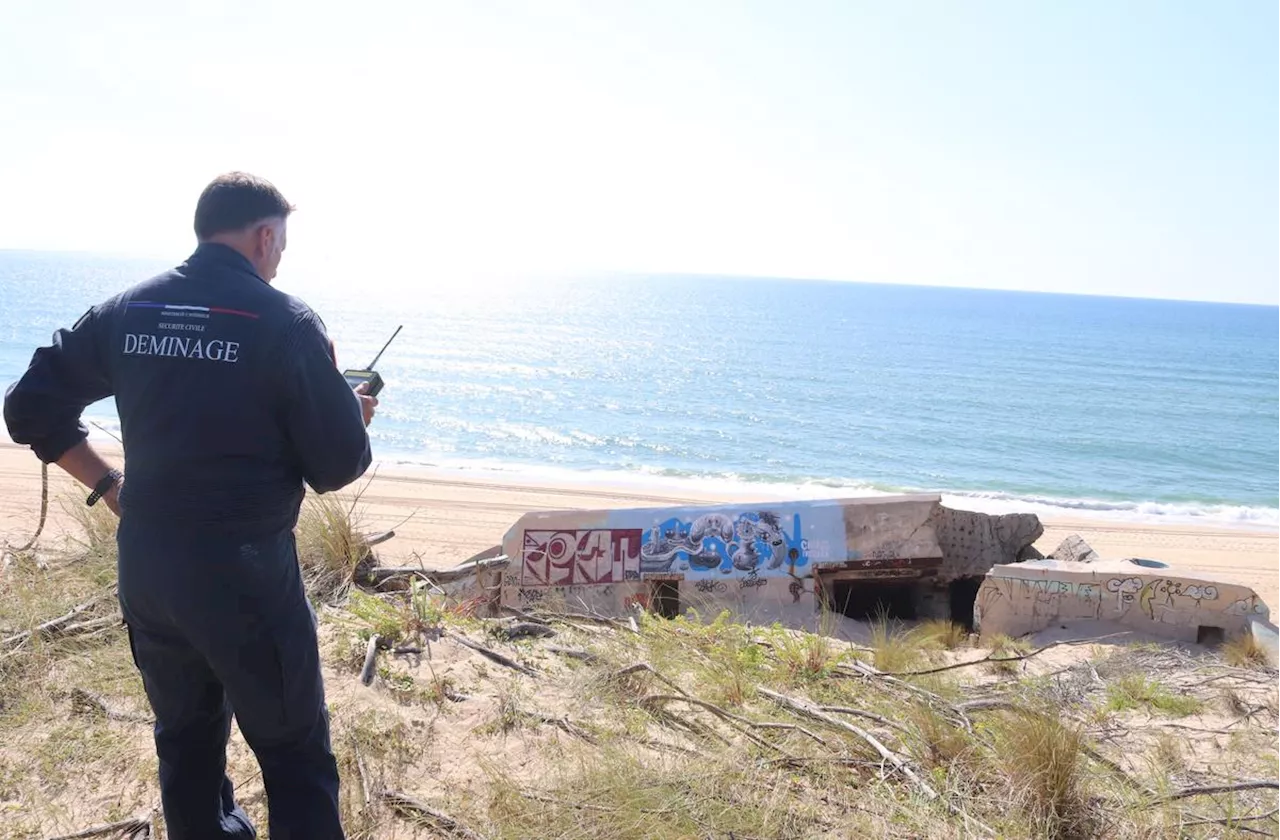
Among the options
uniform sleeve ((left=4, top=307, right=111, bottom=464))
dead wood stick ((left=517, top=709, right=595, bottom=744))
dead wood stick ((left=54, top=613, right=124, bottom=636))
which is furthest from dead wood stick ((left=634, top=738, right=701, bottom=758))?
dead wood stick ((left=54, top=613, right=124, bottom=636))

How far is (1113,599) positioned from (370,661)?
22.1 ft

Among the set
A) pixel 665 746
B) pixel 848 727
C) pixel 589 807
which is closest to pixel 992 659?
pixel 848 727

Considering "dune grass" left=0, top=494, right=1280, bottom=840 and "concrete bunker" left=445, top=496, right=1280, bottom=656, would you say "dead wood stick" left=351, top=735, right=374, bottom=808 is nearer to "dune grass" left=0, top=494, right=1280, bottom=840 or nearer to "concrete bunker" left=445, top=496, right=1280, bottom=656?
"dune grass" left=0, top=494, right=1280, bottom=840

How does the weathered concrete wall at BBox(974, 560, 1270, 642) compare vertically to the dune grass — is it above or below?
below

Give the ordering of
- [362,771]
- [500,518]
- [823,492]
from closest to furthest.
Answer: [362,771] < [500,518] < [823,492]

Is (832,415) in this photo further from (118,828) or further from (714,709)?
(118,828)

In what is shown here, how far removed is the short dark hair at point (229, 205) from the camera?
2.41 m

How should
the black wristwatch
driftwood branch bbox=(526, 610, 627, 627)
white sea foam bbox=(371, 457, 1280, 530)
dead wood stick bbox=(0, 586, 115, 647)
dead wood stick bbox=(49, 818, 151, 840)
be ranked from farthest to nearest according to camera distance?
A: 1. white sea foam bbox=(371, 457, 1280, 530)
2. driftwood branch bbox=(526, 610, 627, 627)
3. dead wood stick bbox=(0, 586, 115, 647)
4. dead wood stick bbox=(49, 818, 151, 840)
5. the black wristwatch

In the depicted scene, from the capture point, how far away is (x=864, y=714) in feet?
13.3

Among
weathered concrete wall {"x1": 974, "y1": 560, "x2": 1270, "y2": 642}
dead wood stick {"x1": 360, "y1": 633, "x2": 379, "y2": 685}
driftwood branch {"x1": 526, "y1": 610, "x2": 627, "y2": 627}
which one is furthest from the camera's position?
weathered concrete wall {"x1": 974, "y1": 560, "x2": 1270, "y2": 642}

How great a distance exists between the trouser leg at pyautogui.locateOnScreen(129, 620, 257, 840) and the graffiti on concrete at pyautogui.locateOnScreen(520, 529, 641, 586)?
606 cm

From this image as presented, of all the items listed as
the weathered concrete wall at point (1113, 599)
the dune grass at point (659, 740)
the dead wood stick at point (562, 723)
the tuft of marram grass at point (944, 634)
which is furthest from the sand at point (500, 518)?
the dead wood stick at point (562, 723)

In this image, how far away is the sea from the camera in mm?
25812

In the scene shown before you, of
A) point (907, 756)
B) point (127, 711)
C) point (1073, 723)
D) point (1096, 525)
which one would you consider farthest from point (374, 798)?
point (1096, 525)
